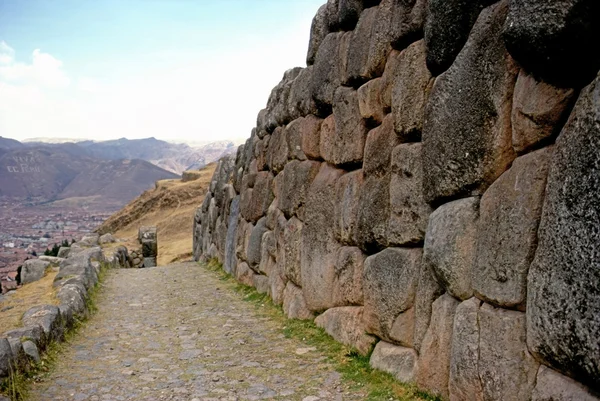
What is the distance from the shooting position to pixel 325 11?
858cm

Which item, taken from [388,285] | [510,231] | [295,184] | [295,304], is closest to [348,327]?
[388,285]

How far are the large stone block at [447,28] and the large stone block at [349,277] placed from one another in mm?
2546

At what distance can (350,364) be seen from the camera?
6.38 meters

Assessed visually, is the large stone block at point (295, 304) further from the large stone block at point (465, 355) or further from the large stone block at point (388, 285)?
the large stone block at point (465, 355)

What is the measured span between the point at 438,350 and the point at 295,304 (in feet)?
13.4

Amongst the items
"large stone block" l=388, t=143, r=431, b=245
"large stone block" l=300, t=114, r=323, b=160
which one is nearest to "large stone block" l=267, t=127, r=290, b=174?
"large stone block" l=300, t=114, r=323, b=160

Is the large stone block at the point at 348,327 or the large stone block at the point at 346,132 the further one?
the large stone block at the point at 346,132

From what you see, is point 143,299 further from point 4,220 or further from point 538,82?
point 4,220

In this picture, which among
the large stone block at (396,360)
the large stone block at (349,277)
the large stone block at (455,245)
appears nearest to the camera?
the large stone block at (455,245)

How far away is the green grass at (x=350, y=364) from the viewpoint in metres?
5.30

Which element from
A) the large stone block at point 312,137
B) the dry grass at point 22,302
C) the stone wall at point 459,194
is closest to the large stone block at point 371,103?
the stone wall at point 459,194

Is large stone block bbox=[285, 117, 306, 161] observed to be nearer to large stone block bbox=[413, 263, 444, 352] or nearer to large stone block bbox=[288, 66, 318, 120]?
large stone block bbox=[288, 66, 318, 120]

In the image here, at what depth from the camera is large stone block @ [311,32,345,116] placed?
7840 millimetres

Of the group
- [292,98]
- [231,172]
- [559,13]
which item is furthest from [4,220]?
[559,13]
